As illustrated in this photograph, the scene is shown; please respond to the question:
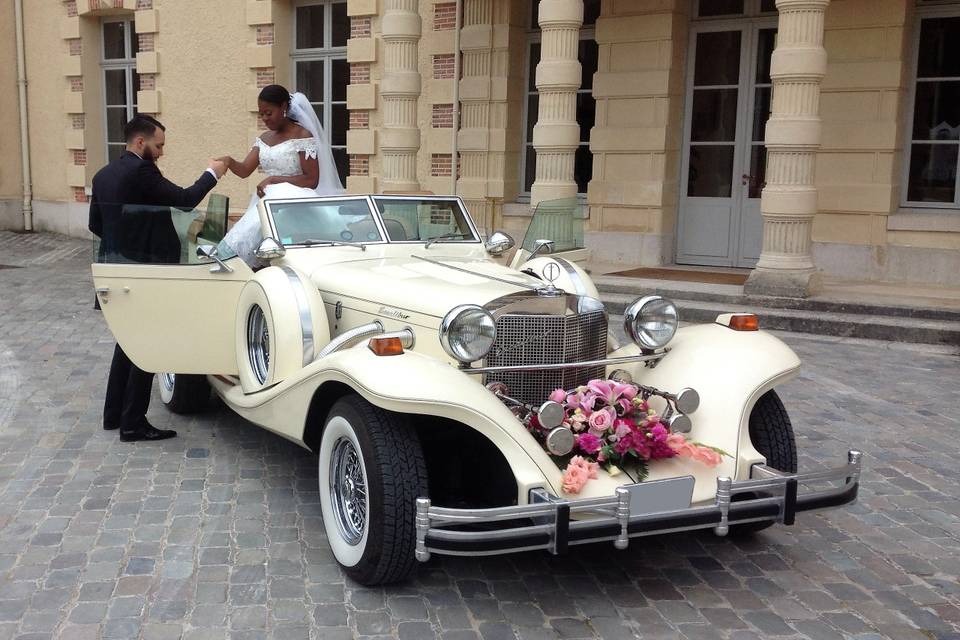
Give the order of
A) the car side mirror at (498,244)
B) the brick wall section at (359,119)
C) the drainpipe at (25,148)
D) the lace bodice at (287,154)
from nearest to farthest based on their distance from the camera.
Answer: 1. the car side mirror at (498,244)
2. the lace bodice at (287,154)
3. the brick wall section at (359,119)
4. the drainpipe at (25,148)

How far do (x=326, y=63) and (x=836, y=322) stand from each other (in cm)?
868

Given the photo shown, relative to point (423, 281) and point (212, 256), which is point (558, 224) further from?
point (212, 256)

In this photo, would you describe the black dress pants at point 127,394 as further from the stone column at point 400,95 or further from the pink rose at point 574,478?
the stone column at point 400,95

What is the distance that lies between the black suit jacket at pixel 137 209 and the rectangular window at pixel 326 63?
8.95m

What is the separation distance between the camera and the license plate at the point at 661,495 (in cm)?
347

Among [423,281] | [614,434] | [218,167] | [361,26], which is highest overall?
[361,26]

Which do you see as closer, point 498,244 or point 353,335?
point 353,335

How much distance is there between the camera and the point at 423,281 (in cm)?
463

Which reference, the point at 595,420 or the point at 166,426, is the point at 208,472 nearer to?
the point at 166,426

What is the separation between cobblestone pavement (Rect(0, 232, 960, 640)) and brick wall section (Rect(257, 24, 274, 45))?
32.1ft

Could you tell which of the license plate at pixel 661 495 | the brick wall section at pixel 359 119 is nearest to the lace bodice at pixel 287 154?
the license plate at pixel 661 495

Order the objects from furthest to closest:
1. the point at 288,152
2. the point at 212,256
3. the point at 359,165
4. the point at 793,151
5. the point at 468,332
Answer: the point at 359,165 → the point at 793,151 → the point at 288,152 → the point at 212,256 → the point at 468,332

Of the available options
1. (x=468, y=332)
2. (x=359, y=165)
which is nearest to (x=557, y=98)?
(x=359, y=165)

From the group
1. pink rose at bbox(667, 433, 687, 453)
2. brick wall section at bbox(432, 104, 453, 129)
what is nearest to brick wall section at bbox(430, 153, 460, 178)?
brick wall section at bbox(432, 104, 453, 129)
